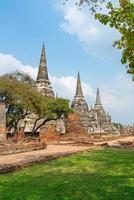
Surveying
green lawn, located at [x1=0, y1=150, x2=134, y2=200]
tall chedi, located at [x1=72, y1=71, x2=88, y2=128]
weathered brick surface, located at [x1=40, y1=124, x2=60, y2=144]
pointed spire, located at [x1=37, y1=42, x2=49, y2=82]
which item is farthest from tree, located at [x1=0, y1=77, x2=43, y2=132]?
tall chedi, located at [x1=72, y1=71, x2=88, y2=128]

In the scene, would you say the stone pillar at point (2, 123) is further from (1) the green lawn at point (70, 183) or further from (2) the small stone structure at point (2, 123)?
(1) the green lawn at point (70, 183)

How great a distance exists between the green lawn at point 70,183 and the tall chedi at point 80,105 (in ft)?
132

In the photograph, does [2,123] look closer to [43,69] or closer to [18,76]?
[18,76]

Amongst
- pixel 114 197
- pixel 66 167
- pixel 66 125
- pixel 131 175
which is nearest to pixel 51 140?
pixel 66 125

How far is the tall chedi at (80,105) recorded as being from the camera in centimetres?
5399

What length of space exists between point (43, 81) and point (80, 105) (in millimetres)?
11688

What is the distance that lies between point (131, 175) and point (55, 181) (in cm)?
288

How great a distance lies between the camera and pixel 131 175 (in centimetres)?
1160

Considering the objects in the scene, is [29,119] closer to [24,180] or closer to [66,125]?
[66,125]

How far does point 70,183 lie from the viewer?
9953 mm

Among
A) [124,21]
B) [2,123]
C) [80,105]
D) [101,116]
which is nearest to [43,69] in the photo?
[80,105]

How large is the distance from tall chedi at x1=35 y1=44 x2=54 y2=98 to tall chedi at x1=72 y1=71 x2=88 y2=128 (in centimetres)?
878

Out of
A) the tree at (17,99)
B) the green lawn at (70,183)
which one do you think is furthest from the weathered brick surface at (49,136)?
the green lawn at (70,183)

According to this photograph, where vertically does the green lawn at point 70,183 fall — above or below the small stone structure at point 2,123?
below
